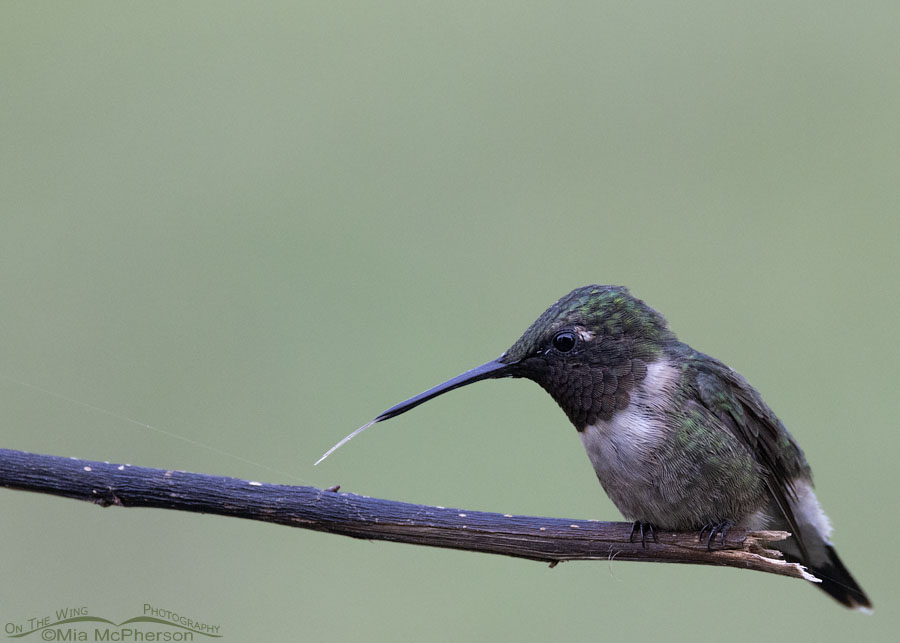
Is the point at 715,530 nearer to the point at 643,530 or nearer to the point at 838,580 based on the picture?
the point at 643,530

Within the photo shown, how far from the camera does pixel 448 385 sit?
7.74 feet

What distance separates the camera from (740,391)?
2.70 metres

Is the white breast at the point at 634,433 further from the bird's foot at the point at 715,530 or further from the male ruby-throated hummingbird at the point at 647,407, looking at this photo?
the bird's foot at the point at 715,530

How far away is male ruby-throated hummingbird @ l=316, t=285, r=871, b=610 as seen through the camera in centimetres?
253

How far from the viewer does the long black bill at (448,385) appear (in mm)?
2252

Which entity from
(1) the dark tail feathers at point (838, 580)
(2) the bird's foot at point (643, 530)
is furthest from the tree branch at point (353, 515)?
(1) the dark tail feathers at point (838, 580)

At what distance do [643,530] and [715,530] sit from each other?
0.65ft

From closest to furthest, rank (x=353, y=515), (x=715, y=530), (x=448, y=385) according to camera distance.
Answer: (x=353, y=515)
(x=448, y=385)
(x=715, y=530)

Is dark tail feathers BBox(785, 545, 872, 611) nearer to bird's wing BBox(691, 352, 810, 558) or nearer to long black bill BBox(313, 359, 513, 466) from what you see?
bird's wing BBox(691, 352, 810, 558)

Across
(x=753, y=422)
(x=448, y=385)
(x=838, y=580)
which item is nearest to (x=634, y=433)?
(x=753, y=422)

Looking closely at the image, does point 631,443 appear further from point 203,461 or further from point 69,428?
point 69,428

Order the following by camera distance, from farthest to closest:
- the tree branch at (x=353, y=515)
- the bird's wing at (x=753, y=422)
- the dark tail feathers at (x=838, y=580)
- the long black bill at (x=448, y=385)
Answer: the dark tail feathers at (x=838, y=580) → the bird's wing at (x=753, y=422) → the long black bill at (x=448, y=385) → the tree branch at (x=353, y=515)

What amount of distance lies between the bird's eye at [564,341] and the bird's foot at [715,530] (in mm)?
633

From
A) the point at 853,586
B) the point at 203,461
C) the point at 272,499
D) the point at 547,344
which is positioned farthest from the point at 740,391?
the point at 203,461
